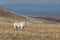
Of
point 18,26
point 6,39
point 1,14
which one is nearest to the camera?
point 6,39

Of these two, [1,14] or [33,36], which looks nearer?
[33,36]

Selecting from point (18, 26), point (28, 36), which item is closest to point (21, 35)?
point (28, 36)

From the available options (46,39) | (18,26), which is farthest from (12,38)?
(18,26)

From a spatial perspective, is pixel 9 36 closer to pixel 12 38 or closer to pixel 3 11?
pixel 12 38

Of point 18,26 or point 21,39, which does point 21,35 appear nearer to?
point 21,39

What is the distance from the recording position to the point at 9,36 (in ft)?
50.3

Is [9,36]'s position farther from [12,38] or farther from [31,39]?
[31,39]

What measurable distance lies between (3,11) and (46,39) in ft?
290

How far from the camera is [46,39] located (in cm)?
1513

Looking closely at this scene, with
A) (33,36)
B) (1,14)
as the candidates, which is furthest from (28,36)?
(1,14)

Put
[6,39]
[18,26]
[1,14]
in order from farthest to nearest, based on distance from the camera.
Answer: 1. [1,14]
2. [18,26]
3. [6,39]

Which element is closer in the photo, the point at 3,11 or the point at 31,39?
the point at 31,39

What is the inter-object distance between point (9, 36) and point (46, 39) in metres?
2.51

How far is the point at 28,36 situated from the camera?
15578 millimetres
